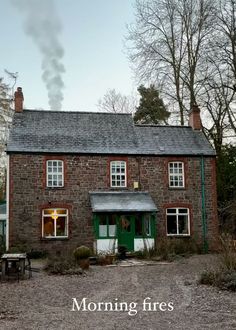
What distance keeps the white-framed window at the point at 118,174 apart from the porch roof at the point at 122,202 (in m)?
0.54

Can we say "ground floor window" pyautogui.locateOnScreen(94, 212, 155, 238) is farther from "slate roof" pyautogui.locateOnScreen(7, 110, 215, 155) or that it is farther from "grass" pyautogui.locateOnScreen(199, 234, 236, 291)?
"grass" pyautogui.locateOnScreen(199, 234, 236, 291)

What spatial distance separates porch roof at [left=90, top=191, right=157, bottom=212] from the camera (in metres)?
23.8

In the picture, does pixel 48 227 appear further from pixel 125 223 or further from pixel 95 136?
pixel 95 136

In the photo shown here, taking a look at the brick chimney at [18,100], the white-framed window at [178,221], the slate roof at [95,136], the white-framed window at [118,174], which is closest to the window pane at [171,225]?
the white-framed window at [178,221]

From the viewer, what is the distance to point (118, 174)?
25672mm

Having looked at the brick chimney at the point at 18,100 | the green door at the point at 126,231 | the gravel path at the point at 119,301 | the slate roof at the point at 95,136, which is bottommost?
the gravel path at the point at 119,301

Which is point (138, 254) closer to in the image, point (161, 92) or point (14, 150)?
point (14, 150)

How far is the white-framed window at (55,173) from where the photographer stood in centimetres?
2480

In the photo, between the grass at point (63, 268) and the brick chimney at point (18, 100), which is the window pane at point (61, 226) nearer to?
the grass at point (63, 268)

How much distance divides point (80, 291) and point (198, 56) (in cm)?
2344

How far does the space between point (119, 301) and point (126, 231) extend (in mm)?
13086

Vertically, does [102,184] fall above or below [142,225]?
above

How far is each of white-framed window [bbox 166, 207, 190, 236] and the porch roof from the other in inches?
67.3

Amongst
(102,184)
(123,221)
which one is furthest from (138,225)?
(102,184)
